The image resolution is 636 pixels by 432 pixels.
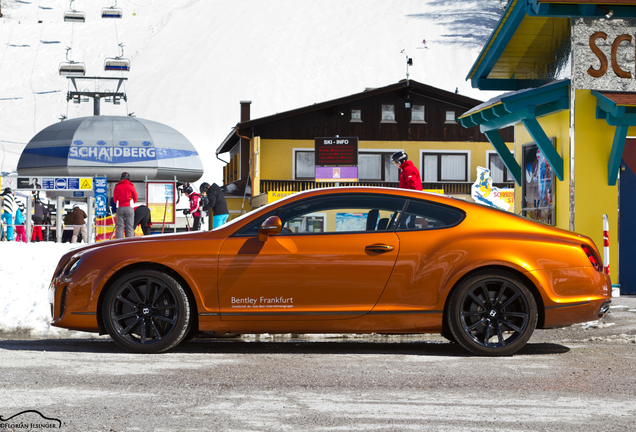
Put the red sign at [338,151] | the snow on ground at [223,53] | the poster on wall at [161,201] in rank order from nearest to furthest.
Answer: the poster on wall at [161,201] → the red sign at [338,151] → the snow on ground at [223,53]

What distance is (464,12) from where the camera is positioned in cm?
14625

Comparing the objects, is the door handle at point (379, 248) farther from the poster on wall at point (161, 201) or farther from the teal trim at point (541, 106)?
the poster on wall at point (161, 201)

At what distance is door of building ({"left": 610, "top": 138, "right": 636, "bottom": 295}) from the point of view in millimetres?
11977

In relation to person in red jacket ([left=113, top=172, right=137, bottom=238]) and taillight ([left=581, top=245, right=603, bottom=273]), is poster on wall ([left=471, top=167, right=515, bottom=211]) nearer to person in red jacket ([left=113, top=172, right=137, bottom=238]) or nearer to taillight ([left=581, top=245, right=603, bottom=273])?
person in red jacket ([left=113, top=172, right=137, bottom=238])

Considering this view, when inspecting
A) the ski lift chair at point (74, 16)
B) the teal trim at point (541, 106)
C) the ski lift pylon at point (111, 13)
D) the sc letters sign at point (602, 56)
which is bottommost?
the teal trim at point (541, 106)

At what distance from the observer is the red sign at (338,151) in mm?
33969

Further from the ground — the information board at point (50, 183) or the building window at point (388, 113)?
the building window at point (388, 113)

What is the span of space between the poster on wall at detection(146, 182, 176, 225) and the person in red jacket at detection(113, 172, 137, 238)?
28.5 feet

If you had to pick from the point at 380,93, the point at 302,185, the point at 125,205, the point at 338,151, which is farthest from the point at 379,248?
the point at 380,93

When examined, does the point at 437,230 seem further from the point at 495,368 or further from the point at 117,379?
the point at 117,379

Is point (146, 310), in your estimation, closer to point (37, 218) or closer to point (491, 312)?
point (491, 312)

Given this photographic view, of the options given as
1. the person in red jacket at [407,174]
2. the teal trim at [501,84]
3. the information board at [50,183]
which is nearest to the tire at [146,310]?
the person in red jacket at [407,174]

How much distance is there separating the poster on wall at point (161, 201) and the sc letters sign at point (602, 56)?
63.6 ft

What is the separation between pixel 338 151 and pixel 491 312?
2799 centimetres
